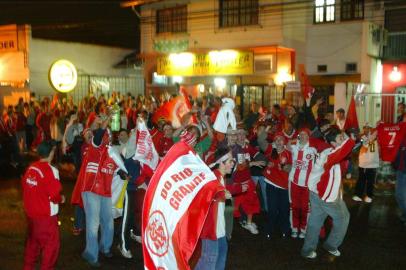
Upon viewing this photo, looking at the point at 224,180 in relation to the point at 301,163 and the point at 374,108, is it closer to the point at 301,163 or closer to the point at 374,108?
the point at 301,163

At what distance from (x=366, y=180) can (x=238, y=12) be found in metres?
12.0

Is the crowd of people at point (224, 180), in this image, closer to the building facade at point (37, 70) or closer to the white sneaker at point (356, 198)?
the white sneaker at point (356, 198)

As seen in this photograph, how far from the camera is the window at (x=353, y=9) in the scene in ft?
65.4

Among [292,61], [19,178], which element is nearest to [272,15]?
[292,61]

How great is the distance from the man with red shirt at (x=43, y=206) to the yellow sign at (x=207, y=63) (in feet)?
48.4

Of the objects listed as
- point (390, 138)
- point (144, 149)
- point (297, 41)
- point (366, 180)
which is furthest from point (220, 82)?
point (144, 149)

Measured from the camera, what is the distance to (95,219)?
6.73m

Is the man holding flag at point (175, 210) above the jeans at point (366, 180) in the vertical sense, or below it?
above

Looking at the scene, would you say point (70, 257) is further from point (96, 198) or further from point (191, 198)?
point (191, 198)

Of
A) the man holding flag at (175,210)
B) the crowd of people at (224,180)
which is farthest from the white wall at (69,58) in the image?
the man holding flag at (175,210)

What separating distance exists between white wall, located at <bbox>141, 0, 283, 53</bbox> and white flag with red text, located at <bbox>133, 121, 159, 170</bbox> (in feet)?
44.7

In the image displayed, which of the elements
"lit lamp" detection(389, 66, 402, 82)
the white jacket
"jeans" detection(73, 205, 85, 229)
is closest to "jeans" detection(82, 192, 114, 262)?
"jeans" detection(73, 205, 85, 229)

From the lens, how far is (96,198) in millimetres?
6762

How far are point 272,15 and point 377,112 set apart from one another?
6898mm
